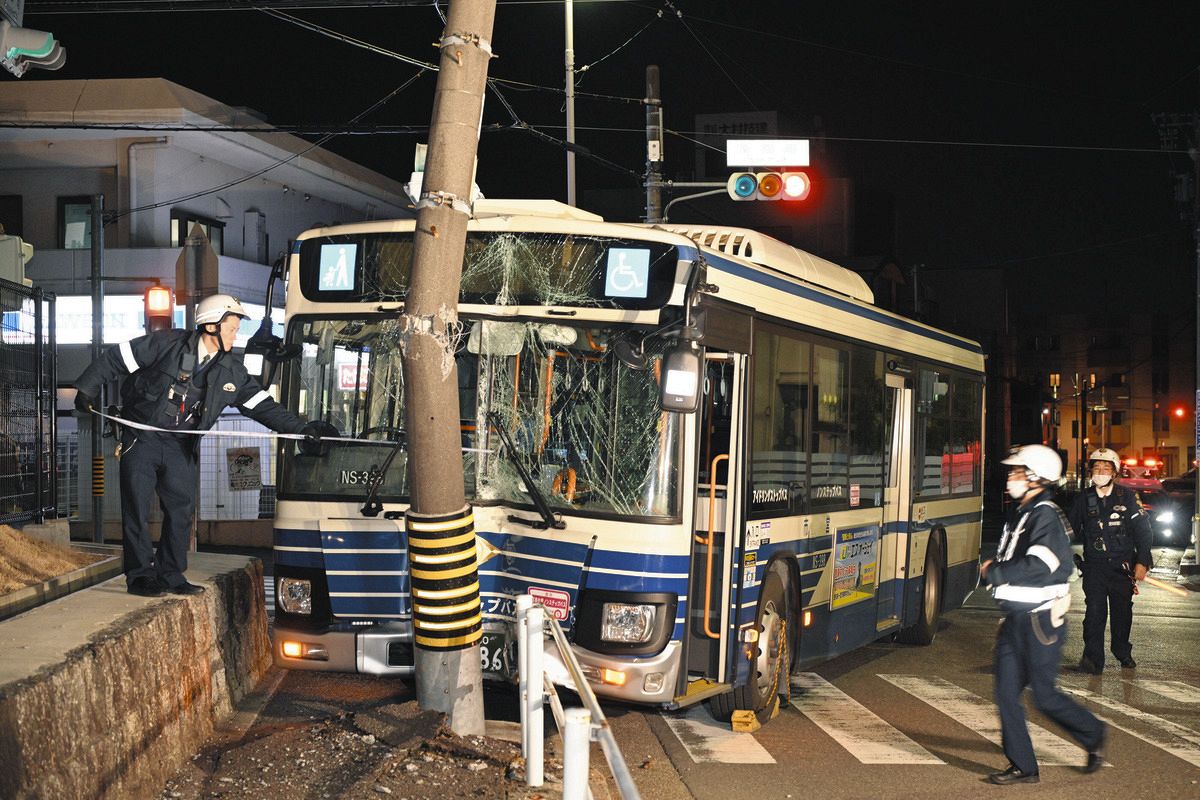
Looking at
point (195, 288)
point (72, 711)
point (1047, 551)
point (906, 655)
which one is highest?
point (195, 288)

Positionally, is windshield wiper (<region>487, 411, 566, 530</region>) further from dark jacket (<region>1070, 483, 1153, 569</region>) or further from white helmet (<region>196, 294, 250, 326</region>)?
dark jacket (<region>1070, 483, 1153, 569</region>)

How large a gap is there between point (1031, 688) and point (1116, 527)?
5.01m

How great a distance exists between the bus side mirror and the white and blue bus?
40 millimetres

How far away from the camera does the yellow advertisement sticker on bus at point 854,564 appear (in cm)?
1058

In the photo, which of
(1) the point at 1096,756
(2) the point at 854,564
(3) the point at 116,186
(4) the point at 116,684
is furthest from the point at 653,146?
(3) the point at 116,186

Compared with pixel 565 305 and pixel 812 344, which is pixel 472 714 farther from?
pixel 812 344

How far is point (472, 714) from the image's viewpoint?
23.9 feet

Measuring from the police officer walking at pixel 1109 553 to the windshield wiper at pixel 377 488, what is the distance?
6.82m

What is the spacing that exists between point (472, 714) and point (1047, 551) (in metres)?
3.44

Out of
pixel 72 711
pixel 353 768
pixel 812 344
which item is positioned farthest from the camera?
pixel 812 344

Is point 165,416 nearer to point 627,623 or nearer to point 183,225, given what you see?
point 627,623

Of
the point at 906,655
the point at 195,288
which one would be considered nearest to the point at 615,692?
the point at 906,655

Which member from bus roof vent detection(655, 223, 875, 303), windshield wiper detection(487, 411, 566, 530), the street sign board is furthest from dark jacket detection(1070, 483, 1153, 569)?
the street sign board

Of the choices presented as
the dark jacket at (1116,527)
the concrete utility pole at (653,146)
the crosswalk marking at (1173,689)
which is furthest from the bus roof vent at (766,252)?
the concrete utility pole at (653,146)
